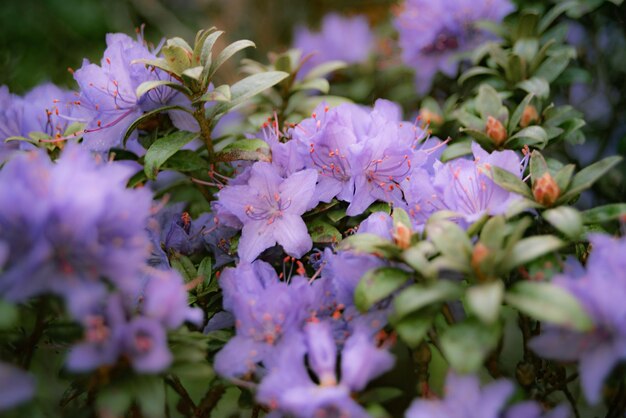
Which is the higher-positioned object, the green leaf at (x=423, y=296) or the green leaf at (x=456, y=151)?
the green leaf at (x=423, y=296)

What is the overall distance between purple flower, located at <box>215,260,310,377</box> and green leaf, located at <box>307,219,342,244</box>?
135mm

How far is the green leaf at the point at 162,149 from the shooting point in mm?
1261

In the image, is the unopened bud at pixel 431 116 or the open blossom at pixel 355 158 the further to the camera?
the unopened bud at pixel 431 116

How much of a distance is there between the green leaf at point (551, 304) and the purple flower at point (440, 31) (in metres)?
1.02

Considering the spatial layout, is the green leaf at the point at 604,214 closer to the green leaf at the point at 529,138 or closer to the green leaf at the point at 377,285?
the green leaf at the point at 529,138

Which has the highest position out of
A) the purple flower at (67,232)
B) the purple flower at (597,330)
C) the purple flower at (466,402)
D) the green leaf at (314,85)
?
the purple flower at (67,232)

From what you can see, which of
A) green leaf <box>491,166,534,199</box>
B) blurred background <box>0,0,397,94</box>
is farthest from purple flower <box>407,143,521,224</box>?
blurred background <box>0,0,397,94</box>

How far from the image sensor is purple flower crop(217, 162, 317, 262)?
1.24 meters

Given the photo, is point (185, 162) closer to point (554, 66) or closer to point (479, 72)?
point (479, 72)

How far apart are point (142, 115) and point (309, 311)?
1.67 feet

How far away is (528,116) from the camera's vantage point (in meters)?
1.44

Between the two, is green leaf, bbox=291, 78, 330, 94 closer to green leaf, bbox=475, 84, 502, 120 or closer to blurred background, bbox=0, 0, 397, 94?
green leaf, bbox=475, 84, 502, 120

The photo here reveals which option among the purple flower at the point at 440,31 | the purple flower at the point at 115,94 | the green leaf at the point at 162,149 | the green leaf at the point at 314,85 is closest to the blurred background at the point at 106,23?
the purple flower at the point at 440,31

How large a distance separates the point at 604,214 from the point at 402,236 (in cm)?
38
